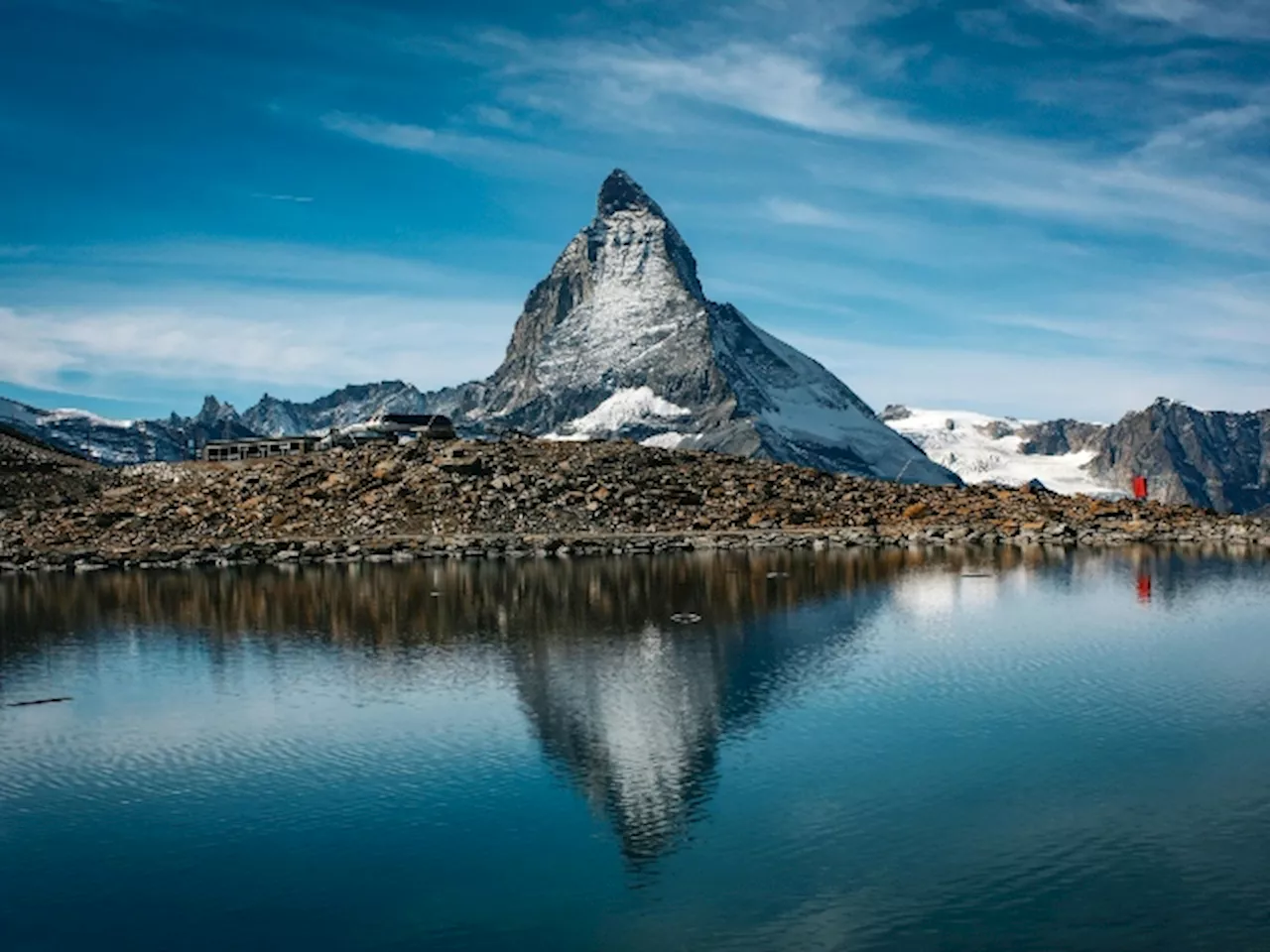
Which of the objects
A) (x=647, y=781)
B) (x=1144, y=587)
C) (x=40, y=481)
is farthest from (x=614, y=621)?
(x=40, y=481)

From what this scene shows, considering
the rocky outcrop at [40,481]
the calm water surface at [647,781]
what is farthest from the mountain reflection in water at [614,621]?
the rocky outcrop at [40,481]

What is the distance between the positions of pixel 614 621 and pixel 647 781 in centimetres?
3461

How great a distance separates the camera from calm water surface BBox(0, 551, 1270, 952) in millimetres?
26984

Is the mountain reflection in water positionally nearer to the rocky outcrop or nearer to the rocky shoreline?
the rocky shoreline

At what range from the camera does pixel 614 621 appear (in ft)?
236

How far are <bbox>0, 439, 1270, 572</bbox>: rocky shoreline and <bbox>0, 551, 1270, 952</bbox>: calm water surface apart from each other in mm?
45553

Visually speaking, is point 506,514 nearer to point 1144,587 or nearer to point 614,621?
point 614,621

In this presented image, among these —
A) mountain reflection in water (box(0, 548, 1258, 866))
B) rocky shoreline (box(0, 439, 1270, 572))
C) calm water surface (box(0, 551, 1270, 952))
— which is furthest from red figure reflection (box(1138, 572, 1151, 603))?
rocky shoreline (box(0, 439, 1270, 572))

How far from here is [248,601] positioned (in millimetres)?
86438

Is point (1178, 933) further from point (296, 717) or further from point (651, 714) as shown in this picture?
point (296, 717)

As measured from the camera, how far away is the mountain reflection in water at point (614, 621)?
137ft

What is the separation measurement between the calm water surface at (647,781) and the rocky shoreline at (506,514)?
4555cm

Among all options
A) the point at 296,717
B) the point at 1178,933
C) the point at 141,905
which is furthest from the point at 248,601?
the point at 1178,933

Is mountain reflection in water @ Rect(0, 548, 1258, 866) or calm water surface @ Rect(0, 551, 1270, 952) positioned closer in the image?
calm water surface @ Rect(0, 551, 1270, 952)
